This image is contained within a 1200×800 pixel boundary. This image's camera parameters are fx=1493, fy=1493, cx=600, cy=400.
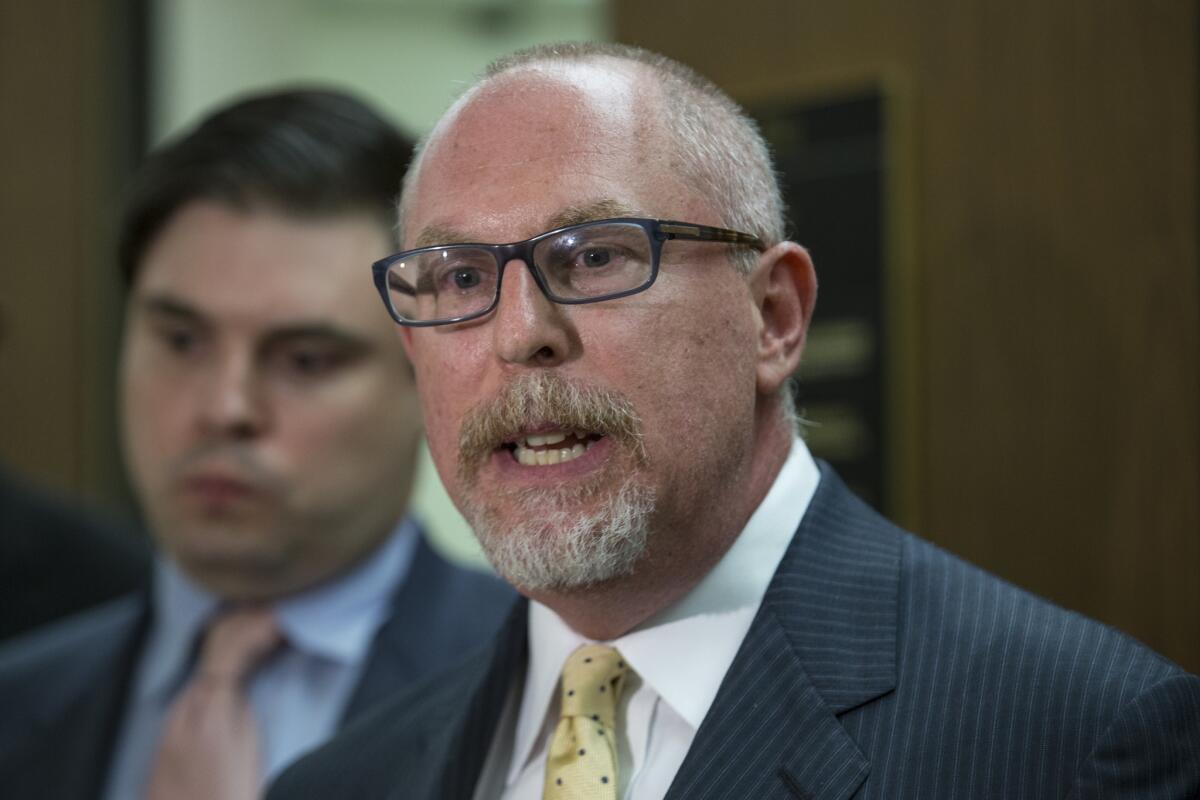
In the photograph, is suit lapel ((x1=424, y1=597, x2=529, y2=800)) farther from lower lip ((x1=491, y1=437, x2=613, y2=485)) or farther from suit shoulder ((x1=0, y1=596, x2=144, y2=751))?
suit shoulder ((x1=0, y1=596, x2=144, y2=751))

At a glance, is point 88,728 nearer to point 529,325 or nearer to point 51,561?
point 51,561

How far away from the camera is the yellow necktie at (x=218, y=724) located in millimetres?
2346

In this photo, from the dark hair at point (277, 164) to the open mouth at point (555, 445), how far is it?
1.07m

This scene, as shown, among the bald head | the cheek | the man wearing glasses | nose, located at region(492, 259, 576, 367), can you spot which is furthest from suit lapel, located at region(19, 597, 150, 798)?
nose, located at region(492, 259, 576, 367)

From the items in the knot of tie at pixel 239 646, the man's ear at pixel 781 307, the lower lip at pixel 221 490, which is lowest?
the knot of tie at pixel 239 646

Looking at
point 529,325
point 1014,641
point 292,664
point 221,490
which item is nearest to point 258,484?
point 221,490

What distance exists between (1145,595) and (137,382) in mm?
1628

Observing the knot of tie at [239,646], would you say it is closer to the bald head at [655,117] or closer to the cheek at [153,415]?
the cheek at [153,415]

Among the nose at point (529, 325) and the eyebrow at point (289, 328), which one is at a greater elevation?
the nose at point (529, 325)

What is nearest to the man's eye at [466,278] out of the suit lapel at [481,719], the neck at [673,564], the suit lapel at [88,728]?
the neck at [673,564]

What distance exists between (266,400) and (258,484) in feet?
0.44

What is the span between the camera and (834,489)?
1.71 m

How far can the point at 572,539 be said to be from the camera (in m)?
1.51

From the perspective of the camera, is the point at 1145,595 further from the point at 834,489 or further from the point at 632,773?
the point at 632,773
